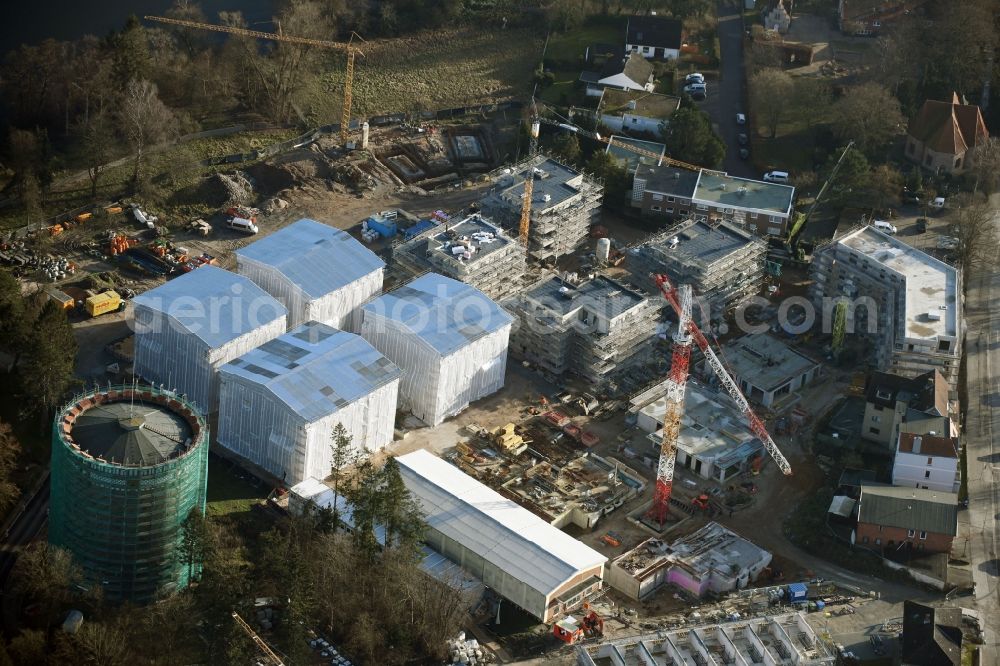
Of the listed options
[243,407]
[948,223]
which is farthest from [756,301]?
[243,407]

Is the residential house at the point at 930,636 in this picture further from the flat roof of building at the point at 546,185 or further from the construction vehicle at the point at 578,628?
the flat roof of building at the point at 546,185

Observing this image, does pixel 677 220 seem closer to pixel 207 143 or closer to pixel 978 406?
pixel 978 406

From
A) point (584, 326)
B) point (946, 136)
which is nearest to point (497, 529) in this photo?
point (584, 326)

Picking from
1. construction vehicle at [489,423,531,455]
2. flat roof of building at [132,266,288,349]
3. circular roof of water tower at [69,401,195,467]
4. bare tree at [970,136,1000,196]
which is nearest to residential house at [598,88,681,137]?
bare tree at [970,136,1000,196]

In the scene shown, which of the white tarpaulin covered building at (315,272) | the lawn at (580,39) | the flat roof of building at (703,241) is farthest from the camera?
the lawn at (580,39)

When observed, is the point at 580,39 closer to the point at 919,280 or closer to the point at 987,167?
the point at 987,167

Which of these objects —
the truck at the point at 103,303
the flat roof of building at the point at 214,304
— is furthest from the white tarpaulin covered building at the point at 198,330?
the truck at the point at 103,303
